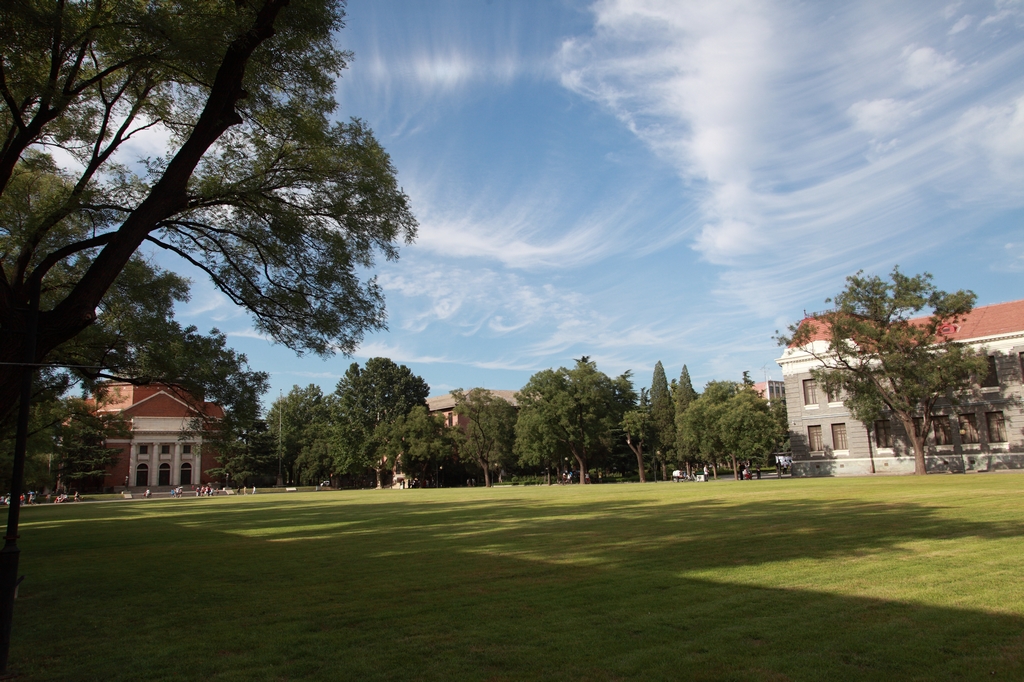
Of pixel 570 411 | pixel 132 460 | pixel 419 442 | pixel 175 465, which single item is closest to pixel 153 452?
pixel 132 460

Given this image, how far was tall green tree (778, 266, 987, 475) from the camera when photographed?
1598 inches

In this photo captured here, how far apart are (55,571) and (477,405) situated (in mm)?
67073

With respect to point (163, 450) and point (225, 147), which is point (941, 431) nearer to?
point (225, 147)

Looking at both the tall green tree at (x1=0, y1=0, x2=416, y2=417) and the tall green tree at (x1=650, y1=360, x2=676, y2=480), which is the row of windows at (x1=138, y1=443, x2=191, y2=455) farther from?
the tall green tree at (x1=0, y1=0, x2=416, y2=417)

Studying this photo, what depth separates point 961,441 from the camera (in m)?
45.9

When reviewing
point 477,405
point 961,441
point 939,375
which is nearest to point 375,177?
point 939,375

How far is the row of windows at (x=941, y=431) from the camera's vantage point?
4497cm

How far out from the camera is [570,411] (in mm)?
66812

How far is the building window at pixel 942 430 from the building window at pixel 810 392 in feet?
27.4

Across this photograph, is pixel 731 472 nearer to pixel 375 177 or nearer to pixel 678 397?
pixel 678 397

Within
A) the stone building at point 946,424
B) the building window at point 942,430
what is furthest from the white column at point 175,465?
the building window at point 942,430

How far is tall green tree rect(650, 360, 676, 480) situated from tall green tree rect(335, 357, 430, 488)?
104ft

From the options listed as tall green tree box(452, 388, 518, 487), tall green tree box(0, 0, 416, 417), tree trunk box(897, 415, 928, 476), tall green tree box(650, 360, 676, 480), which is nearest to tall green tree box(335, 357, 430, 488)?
tall green tree box(452, 388, 518, 487)

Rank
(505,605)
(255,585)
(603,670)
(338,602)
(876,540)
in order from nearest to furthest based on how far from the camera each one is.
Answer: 1. (603,670)
2. (505,605)
3. (338,602)
4. (255,585)
5. (876,540)
